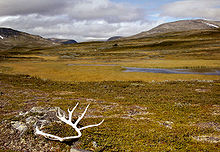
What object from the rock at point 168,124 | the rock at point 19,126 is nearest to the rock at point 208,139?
the rock at point 168,124

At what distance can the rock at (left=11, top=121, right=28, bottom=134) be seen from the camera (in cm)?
1141

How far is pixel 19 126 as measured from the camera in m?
11.7

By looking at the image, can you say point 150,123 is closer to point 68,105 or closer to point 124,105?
point 124,105

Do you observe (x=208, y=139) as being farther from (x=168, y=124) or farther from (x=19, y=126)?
(x=19, y=126)

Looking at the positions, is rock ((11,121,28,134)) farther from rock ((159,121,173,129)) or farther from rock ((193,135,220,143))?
rock ((193,135,220,143))

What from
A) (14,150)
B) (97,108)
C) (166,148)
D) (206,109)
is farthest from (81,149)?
(206,109)

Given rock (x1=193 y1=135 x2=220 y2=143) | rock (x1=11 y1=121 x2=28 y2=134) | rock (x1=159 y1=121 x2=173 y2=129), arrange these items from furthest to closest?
1. rock (x1=159 y1=121 x2=173 y2=129)
2. rock (x1=193 y1=135 x2=220 y2=143)
3. rock (x1=11 y1=121 x2=28 y2=134)

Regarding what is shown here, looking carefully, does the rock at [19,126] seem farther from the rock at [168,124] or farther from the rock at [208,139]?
the rock at [208,139]

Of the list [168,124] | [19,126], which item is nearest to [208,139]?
[168,124]

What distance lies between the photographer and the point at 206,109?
19375 mm

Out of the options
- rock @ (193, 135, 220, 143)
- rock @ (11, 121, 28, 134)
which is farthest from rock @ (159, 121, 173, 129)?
rock @ (11, 121, 28, 134)

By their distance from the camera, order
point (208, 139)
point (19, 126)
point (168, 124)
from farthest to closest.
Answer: point (168, 124), point (208, 139), point (19, 126)

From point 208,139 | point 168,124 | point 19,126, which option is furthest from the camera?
point 168,124

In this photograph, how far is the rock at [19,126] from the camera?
11.4 metres
